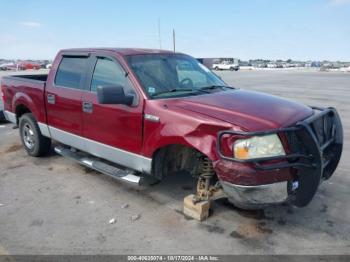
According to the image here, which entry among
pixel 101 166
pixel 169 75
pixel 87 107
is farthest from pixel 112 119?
pixel 169 75

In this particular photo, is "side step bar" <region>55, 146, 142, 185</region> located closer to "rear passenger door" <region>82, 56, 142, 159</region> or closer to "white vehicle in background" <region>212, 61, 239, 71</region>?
"rear passenger door" <region>82, 56, 142, 159</region>

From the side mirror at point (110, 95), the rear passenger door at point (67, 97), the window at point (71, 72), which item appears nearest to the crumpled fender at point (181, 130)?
the side mirror at point (110, 95)

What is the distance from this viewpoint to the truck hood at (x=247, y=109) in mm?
3254

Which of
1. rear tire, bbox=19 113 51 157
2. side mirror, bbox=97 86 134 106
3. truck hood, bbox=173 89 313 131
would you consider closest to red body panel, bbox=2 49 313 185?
truck hood, bbox=173 89 313 131

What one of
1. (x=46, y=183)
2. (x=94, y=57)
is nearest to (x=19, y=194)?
(x=46, y=183)

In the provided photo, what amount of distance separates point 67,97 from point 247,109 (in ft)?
8.67

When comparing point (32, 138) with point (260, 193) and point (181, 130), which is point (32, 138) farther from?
point (260, 193)

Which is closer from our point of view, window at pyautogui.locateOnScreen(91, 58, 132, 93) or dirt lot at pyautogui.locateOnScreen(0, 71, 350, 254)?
dirt lot at pyautogui.locateOnScreen(0, 71, 350, 254)

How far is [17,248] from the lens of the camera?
3.31m

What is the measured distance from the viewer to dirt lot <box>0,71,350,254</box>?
11.0ft

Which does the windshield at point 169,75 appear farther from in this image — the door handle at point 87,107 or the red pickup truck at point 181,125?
the door handle at point 87,107

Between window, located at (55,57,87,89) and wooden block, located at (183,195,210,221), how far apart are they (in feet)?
7.19

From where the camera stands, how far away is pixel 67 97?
4.92m

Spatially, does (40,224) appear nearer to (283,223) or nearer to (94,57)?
(94,57)
